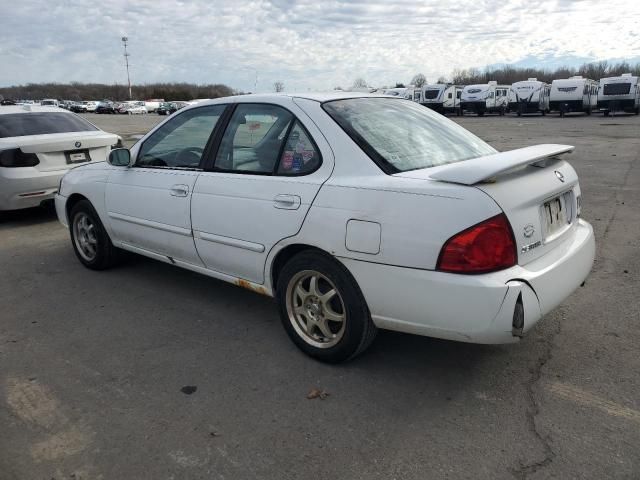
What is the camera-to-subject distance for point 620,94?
33375 millimetres

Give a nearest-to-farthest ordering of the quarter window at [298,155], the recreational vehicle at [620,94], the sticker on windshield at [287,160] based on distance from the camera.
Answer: the quarter window at [298,155]
the sticker on windshield at [287,160]
the recreational vehicle at [620,94]

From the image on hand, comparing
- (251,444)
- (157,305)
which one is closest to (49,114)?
(157,305)

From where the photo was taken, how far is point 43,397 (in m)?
3.06

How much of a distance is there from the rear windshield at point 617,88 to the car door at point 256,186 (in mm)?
36220

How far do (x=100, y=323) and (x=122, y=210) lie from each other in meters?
1.05

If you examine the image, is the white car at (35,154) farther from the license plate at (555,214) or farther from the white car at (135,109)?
the white car at (135,109)

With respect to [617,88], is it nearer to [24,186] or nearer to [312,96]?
[24,186]

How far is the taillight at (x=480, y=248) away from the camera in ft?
8.50

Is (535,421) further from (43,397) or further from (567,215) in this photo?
(43,397)

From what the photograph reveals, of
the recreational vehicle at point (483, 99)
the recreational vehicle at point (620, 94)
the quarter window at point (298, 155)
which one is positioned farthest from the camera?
the recreational vehicle at point (483, 99)

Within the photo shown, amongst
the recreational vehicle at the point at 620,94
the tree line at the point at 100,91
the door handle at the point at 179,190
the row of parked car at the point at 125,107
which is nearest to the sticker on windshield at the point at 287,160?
the door handle at the point at 179,190

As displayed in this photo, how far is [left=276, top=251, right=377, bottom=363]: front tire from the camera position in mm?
3037

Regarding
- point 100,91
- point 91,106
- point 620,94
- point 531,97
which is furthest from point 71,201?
point 100,91

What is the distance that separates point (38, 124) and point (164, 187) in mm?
4719
